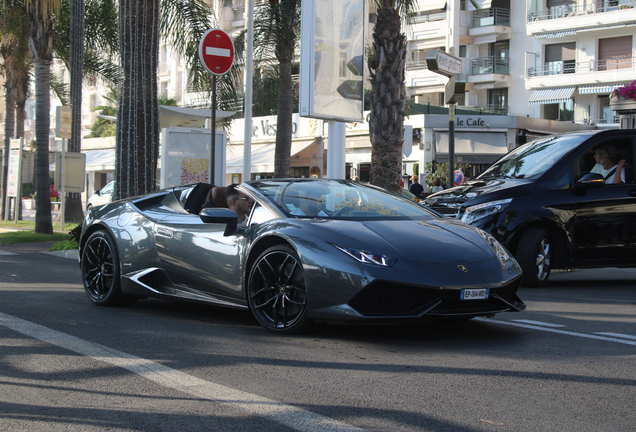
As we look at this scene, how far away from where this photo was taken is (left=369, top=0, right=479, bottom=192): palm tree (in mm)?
13664

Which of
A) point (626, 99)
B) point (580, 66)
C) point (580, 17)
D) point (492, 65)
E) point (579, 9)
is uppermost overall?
point (579, 9)

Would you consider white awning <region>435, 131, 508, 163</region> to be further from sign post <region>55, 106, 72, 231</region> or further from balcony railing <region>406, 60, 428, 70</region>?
sign post <region>55, 106, 72, 231</region>

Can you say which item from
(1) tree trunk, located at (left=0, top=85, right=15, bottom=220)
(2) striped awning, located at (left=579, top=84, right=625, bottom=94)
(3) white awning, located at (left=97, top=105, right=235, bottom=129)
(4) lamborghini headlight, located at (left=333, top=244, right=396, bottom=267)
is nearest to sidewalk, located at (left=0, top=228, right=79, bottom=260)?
(3) white awning, located at (left=97, top=105, right=235, bottom=129)

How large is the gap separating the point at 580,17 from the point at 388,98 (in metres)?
32.5

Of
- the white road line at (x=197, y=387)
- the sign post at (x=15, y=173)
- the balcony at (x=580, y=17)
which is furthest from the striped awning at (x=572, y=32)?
the white road line at (x=197, y=387)

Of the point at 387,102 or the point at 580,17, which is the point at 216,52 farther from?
the point at 580,17

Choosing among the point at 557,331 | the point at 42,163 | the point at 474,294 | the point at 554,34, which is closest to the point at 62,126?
the point at 42,163

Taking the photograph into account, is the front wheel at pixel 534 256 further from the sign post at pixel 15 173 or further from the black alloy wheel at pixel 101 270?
the sign post at pixel 15 173

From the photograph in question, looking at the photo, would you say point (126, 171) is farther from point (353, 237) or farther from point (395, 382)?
point (395, 382)

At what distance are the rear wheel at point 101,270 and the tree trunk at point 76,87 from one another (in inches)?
471

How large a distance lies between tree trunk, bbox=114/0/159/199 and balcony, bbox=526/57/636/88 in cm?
3422

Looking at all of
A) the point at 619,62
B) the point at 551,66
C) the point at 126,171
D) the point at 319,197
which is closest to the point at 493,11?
the point at 551,66

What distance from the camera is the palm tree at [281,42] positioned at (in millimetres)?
19672

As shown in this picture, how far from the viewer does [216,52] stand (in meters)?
10.8
